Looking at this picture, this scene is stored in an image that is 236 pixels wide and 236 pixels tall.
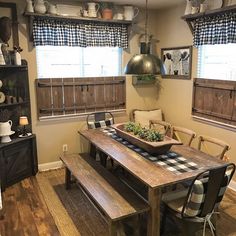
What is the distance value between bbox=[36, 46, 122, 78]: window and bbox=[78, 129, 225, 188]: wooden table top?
4.35 feet

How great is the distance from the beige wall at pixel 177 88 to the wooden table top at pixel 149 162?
3.53 ft

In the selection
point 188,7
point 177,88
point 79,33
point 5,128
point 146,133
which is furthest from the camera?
point 177,88

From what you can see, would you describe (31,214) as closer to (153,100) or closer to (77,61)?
(77,61)

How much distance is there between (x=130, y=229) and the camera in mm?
2590

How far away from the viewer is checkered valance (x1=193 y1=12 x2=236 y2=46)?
316 centimetres

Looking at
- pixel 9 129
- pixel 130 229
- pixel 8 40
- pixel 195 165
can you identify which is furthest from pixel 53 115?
pixel 195 165

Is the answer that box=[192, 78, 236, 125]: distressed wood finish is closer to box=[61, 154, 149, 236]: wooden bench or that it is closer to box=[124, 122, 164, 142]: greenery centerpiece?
box=[124, 122, 164, 142]: greenery centerpiece

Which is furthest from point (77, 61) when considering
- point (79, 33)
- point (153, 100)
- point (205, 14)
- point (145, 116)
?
point (205, 14)

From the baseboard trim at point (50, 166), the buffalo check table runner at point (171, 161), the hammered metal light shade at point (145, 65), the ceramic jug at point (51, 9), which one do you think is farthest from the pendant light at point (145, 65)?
the baseboard trim at point (50, 166)

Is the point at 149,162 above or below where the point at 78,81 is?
below

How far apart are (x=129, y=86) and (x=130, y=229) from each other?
254cm

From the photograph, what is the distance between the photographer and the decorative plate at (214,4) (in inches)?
130

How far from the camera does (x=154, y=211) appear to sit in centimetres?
218

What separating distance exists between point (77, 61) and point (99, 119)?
1.00 meters
